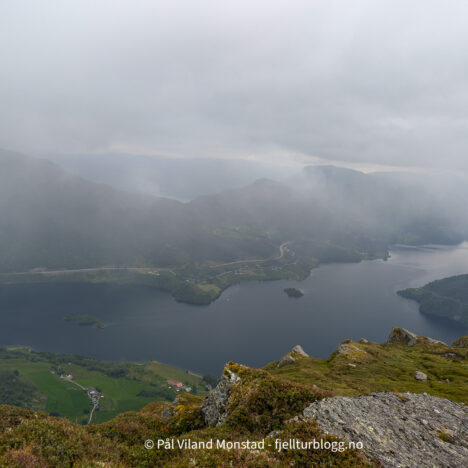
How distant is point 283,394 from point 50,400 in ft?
563

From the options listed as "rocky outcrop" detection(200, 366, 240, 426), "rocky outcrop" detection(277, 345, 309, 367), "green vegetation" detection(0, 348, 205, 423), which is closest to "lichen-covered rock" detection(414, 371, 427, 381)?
"rocky outcrop" detection(277, 345, 309, 367)

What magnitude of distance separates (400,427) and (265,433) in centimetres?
788

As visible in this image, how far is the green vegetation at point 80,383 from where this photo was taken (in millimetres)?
131000

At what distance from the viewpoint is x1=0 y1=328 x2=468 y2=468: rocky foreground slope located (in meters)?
12.1

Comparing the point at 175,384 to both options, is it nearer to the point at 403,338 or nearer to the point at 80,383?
the point at 80,383

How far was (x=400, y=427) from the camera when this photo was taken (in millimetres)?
15117

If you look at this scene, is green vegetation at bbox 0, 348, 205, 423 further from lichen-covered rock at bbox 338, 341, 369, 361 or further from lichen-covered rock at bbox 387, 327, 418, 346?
lichen-covered rock at bbox 338, 341, 369, 361

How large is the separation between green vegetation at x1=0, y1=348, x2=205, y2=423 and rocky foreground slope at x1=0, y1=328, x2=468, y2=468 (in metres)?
132

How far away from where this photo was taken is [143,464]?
1398 cm

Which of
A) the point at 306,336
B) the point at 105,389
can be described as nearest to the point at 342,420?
the point at 105,389

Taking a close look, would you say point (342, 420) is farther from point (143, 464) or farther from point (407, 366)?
point (407, 366)

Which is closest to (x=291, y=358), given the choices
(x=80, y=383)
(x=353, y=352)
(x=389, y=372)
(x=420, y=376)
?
(x=353, y=352)

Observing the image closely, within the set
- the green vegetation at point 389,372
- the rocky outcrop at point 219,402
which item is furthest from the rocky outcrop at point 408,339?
the rocky outcrop at point 219,402

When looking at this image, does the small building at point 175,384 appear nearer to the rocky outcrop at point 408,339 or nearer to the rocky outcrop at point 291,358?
the rocky outcrop at point 291,358
